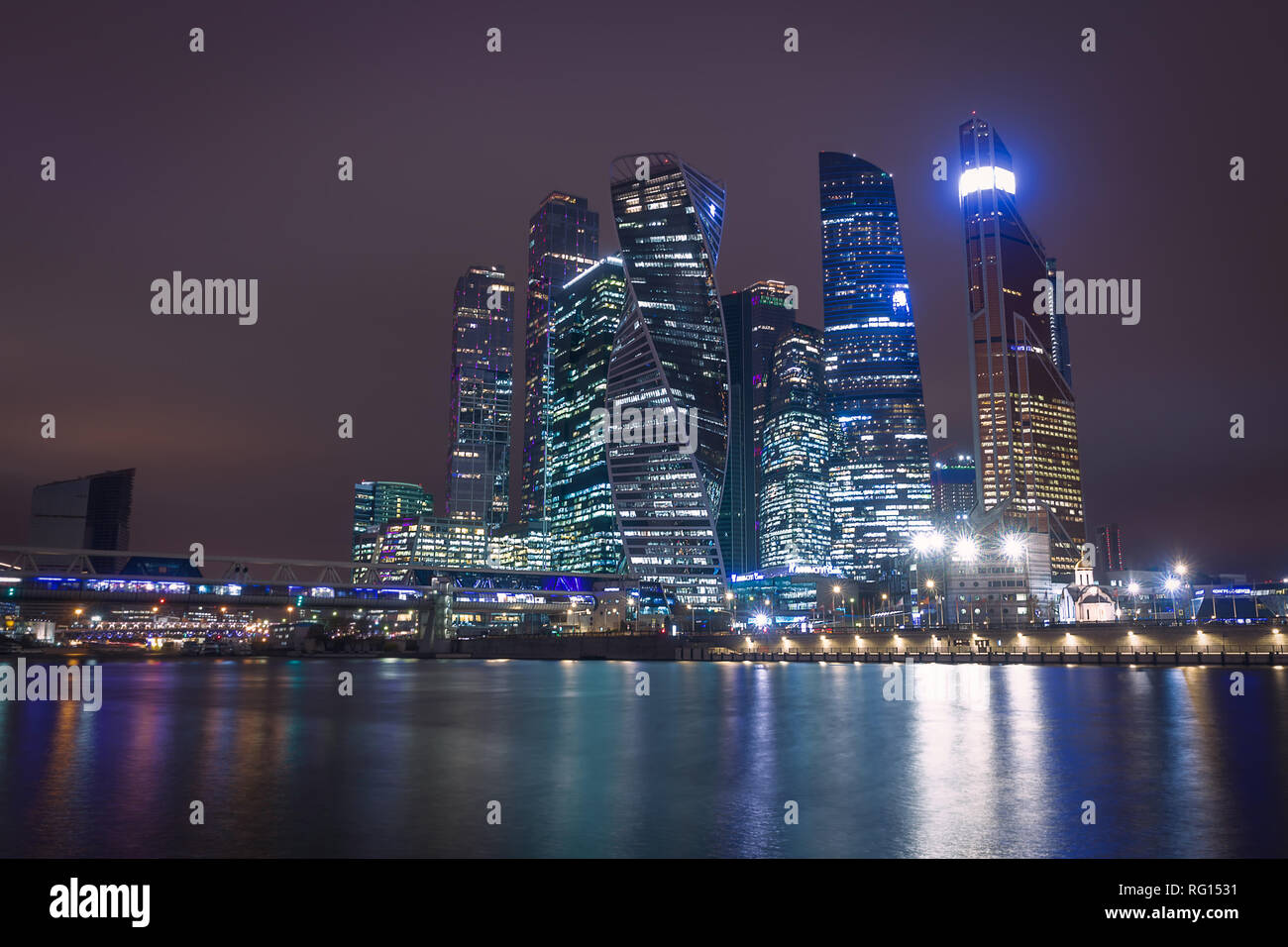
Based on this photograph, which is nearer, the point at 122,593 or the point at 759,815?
the point at 759,815

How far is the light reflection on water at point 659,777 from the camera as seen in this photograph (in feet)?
79.4

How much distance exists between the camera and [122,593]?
15538 cm

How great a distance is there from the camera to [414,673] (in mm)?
114062

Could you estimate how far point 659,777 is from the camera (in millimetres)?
34062

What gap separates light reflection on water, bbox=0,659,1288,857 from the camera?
2420cm

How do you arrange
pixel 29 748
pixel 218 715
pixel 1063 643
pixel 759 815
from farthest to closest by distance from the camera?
1. pixel 1063 643
2. pixel 218 715
3. pixel 29 748
4. pixel 759 815

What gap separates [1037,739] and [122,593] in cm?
Result: 15683
